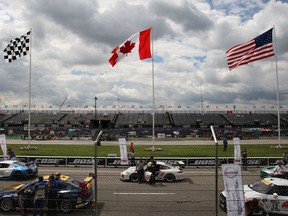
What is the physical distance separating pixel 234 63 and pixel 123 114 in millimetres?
70679

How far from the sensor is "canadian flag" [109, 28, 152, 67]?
78.8 feet

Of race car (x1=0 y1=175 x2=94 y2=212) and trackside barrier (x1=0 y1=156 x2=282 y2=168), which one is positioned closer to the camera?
race car (x1=0 y1=175 x2=94 y2=212)

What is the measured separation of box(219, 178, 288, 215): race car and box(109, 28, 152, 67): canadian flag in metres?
16.0

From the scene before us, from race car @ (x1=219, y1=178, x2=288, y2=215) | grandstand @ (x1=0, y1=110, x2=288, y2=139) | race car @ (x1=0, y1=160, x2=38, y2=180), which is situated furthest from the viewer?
grandstand @ (x1=0, y1=110, x2=288, y2=139)

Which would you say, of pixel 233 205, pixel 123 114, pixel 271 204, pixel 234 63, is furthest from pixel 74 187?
pixel 123 114

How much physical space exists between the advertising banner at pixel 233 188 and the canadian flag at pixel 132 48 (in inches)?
715

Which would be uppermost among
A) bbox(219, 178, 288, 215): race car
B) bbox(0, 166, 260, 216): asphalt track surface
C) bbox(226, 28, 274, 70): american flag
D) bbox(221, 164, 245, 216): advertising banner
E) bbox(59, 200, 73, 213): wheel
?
bbox(226, 28, 274, 70): american flag

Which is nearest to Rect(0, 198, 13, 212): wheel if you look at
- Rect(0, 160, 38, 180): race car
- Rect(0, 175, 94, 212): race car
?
Rect(0, 175, 94, 212): race car

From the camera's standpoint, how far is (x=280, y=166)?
1461 cm

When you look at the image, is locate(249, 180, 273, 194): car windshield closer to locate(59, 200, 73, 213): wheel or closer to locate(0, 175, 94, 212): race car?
locate(0, 175, 94, 212): race car

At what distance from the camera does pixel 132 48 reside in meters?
24.6

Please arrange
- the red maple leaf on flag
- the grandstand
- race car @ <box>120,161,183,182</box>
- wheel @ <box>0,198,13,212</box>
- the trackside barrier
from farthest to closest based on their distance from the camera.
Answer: the grandstand < the red maple leaf on flag < the trackside barrier < race car @ <box>120,161,183,182</box> < wheel @ <box>0,198,13,212</box>

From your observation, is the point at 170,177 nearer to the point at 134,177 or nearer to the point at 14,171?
the point at 134,177

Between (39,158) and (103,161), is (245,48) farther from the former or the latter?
(39,158)
